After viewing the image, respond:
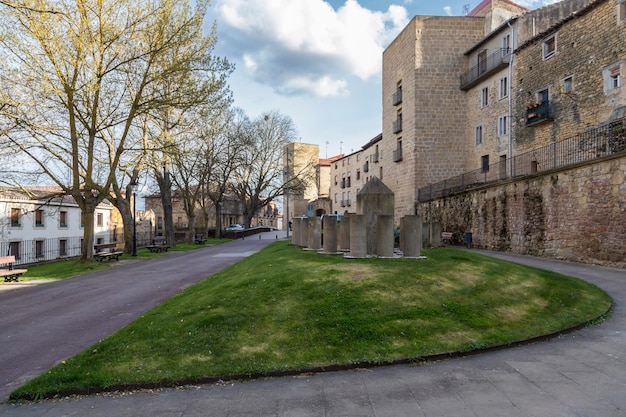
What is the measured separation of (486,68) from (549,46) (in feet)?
19.4

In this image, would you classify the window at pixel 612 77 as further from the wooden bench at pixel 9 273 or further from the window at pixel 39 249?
the window at pixel 39 249

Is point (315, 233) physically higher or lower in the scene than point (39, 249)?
higher

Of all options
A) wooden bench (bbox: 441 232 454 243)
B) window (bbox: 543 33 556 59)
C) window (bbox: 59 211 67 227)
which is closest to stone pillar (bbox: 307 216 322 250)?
wooden bench (bbox: 441 232 454 243)

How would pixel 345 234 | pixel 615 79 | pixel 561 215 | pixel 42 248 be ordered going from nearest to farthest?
pixel 345 234 < pixel 561 215 < pixel 615 79 < pixel 42 248

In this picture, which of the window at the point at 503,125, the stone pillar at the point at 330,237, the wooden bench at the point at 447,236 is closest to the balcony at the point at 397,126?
the window at the point at 503,125

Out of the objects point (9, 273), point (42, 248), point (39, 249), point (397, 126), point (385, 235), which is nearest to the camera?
point (385, 235)

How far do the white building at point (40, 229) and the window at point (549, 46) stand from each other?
33.5m

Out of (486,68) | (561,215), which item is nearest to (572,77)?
(486,68)

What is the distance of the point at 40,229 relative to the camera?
35.9 meters

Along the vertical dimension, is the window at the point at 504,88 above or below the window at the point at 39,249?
above

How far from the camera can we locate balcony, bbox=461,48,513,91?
84.8 ft

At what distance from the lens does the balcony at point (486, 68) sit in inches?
1017

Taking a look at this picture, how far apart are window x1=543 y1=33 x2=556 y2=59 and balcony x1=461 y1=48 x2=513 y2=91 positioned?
322 cm

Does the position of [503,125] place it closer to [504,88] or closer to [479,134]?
[504,88]
